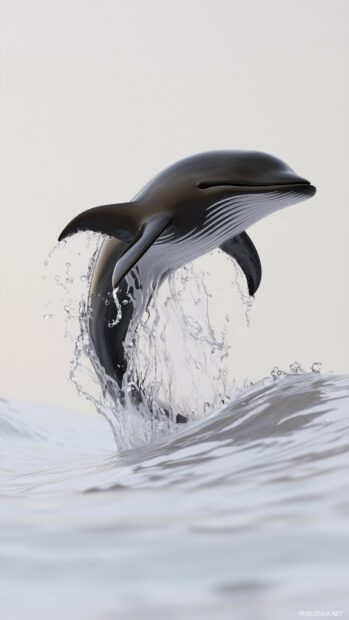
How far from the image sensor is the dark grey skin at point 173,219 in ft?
27.3

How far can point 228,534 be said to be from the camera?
3.92 meters

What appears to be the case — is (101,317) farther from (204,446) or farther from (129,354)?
(204,446)

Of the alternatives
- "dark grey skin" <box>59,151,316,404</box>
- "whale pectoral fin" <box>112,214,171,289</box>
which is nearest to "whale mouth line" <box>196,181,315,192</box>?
"dark grey skin" <box>59,151,316,404</box>

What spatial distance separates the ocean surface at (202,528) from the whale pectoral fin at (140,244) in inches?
69.2

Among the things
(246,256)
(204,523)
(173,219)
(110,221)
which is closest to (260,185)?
(173,219)

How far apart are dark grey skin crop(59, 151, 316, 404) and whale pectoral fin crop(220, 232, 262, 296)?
0.64 ft

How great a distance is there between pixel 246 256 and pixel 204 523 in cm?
610

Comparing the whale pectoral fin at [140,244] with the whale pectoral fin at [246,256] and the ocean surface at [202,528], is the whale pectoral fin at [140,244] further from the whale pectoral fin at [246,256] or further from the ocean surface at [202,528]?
the ocean surface at [202,528]

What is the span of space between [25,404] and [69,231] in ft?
35.5

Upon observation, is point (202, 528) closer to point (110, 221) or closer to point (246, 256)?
point (110, 221)

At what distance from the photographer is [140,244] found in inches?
322

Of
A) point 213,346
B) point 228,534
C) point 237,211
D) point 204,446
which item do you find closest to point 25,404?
point 213,346

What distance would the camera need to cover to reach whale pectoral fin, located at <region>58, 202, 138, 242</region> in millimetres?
8633

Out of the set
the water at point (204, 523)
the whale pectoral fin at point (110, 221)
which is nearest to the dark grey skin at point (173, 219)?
the whale pectoral fin at point (110, 221)
